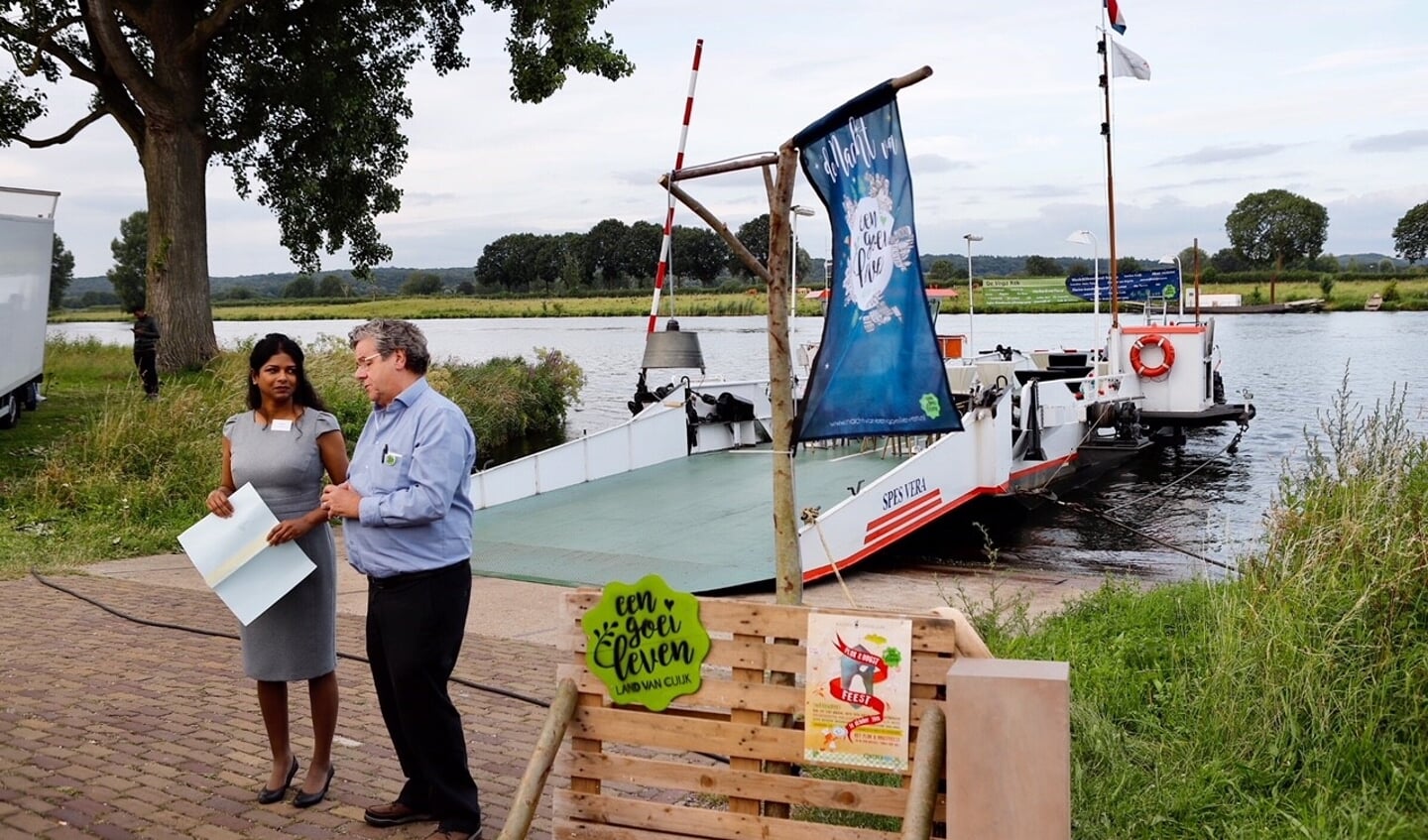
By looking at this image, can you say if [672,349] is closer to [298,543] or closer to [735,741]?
[298,543]

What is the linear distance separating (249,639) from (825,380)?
254 cm

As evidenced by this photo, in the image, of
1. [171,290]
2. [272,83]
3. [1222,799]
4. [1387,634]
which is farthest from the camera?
[272,83]

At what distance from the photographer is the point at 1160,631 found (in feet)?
23.4

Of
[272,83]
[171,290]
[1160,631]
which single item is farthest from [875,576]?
[272,83]

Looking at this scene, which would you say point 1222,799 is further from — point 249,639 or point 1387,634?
point 249,639

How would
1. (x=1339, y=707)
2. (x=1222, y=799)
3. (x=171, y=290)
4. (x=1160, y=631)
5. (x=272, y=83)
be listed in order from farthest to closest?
(x=272, y=83) → (x=171, y=290) → (x=1160, y=631) → (x=1339, y=707) → (x=1222, y=799)

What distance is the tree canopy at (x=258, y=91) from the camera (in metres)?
21.4

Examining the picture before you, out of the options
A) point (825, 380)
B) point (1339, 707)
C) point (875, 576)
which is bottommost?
point (875, 576)

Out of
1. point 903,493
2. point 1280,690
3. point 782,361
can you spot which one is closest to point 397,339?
point 782,361

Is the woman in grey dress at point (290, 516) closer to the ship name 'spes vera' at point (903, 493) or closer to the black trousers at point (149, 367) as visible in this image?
the ship name 'spes vera' at point (903, 493)

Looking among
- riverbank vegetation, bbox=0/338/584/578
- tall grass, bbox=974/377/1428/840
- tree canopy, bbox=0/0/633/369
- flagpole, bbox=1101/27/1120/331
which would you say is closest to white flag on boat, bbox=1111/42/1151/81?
flagpole, bbox=1101/27/1120/331

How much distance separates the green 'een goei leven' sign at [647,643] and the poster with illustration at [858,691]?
41cm

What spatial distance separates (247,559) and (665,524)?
311 inches

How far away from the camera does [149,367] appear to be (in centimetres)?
2294
